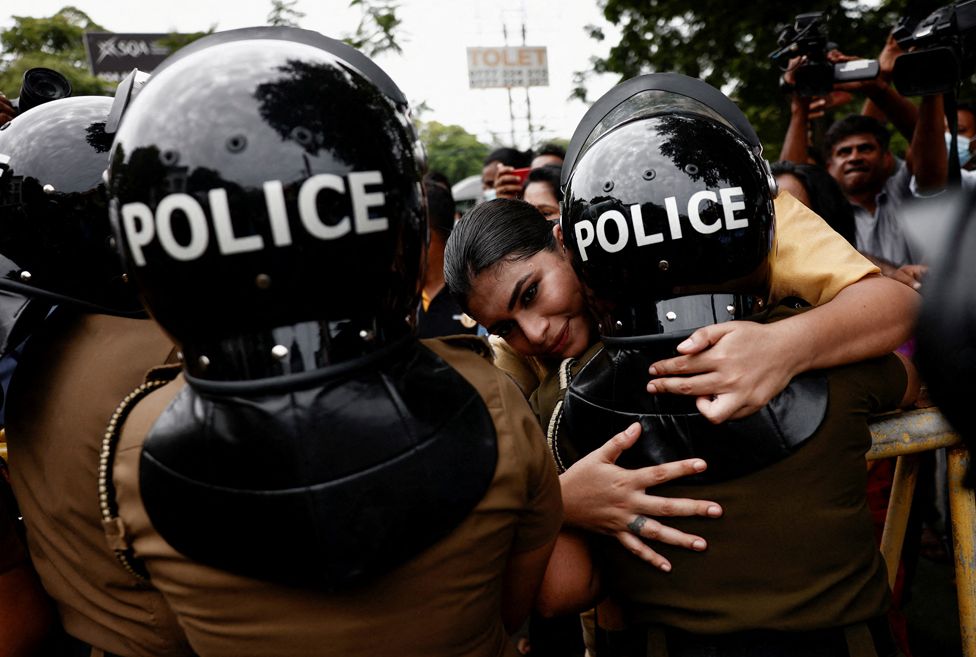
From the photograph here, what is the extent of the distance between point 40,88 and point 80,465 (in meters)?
1.28

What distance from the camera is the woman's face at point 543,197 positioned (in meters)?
4.31

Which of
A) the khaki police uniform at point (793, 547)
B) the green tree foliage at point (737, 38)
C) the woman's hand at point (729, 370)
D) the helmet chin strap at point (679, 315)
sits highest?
the green tree foliage at point (737, 38)

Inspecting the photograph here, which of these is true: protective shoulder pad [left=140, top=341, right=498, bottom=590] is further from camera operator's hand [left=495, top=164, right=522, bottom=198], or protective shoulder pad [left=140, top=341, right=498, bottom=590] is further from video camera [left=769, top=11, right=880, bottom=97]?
camera operator's hand [left=495, top=164, right=522, bottom=198]

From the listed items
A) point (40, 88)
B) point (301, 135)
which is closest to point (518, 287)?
point (301, 135)

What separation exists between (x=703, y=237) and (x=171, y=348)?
1.22 meters

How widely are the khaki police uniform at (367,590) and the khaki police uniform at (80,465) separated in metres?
0.25

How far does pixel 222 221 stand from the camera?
111 centimetres

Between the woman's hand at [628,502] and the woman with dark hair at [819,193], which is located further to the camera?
the woman with dark hair at [819,193]

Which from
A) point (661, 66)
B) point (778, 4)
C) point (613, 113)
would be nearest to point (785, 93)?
point (613, 113)

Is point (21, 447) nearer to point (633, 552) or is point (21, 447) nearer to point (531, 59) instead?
point (633, 552)

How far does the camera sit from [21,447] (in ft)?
5.24

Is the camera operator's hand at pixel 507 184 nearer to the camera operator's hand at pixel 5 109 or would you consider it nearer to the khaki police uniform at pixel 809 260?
the camera operator's hand at pixel 5 109

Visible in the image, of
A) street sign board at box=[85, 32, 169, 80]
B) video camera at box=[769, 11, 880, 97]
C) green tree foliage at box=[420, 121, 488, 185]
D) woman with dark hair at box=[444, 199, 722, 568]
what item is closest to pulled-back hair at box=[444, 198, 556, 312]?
woman with dark hair at box=[444, 199, 722, 568]

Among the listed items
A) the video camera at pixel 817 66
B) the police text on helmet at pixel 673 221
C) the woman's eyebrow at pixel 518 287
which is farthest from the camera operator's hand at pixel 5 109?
the video camera at pixel 817 66
